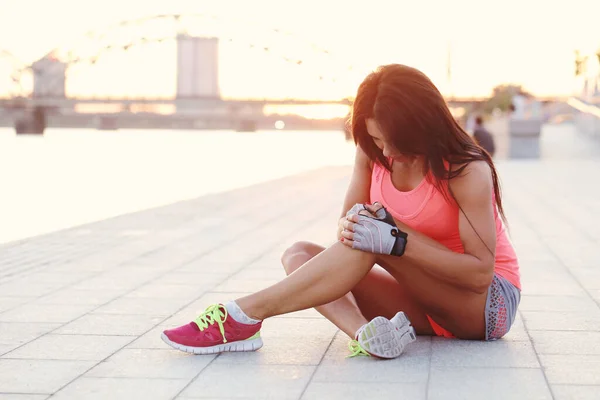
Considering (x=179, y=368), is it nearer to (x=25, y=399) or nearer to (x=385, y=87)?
(x=25, y=399)

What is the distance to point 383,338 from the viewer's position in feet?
13.9

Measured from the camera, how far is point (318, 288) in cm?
424

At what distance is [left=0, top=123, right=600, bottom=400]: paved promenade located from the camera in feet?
12.8

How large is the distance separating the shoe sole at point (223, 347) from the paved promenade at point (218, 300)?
0.04 metres

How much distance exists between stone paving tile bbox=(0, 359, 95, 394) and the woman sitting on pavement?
411 millimetres

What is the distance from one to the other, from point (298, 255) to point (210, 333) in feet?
1.73

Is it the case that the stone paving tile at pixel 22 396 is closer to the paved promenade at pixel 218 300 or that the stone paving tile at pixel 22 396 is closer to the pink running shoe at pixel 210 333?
the paved promenade at pixel 218 300

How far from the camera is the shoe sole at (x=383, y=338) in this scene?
13.9 ft

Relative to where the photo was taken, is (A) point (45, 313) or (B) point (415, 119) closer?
(B) point (415, 119)

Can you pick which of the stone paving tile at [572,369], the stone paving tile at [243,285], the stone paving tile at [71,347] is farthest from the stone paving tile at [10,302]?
the stone paving tile at [572,369]

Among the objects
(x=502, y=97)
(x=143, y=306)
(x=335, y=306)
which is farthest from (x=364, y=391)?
(x=502, y=97)

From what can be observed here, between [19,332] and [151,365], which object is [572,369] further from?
[19,332]

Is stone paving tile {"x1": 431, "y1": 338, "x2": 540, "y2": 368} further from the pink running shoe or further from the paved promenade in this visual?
the pink running shoe

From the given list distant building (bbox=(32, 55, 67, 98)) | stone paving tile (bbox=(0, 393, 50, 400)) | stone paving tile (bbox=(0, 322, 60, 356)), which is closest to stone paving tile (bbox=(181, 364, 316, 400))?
stone paving tile (bbox=(0, 393, 50, 400))
